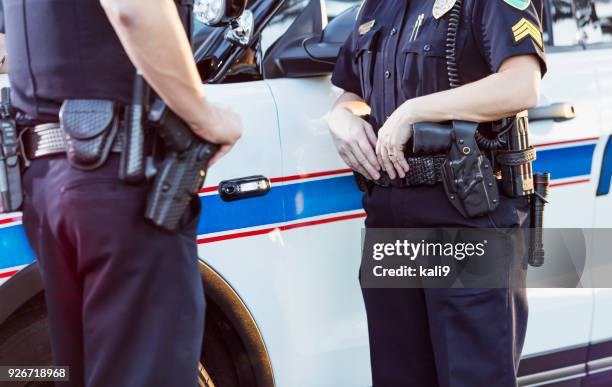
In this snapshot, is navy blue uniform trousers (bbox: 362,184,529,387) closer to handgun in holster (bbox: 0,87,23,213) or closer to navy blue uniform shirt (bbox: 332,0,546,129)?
navy blue uniform shirt (bbox: 332,0,546,129)

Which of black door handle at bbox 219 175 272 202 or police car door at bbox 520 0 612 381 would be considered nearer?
black door handle at bbox 219 175 272 202

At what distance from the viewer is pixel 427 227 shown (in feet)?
6.92

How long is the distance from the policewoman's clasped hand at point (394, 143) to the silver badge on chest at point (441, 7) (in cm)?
24

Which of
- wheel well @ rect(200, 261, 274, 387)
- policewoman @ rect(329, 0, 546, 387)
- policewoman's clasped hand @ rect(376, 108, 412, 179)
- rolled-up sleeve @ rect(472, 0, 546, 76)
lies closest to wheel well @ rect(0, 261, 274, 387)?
wheel well @ rect(200, 261, 274, 387)

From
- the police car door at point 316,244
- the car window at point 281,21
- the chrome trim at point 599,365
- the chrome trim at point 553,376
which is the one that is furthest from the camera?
the chrome trim at point 599,365

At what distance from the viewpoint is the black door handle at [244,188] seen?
2.14 meters

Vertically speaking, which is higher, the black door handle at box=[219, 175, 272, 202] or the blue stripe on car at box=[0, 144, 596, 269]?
the black door handle at box=[219, 175, 272, 202]

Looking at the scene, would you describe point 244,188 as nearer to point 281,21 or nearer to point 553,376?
point 281,21

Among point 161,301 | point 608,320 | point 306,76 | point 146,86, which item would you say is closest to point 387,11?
point 306,76

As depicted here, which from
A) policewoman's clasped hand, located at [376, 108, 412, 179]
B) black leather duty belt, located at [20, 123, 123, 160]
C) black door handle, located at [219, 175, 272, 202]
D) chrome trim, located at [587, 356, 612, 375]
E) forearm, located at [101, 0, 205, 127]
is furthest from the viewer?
chrome trim, located at [587, 356, 612, 375]

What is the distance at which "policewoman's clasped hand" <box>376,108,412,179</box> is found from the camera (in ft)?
6.66

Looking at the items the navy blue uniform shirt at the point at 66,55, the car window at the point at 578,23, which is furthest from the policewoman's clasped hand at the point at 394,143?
the car window at the point at 578,23

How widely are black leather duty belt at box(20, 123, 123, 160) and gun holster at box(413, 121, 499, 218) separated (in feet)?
2.64
